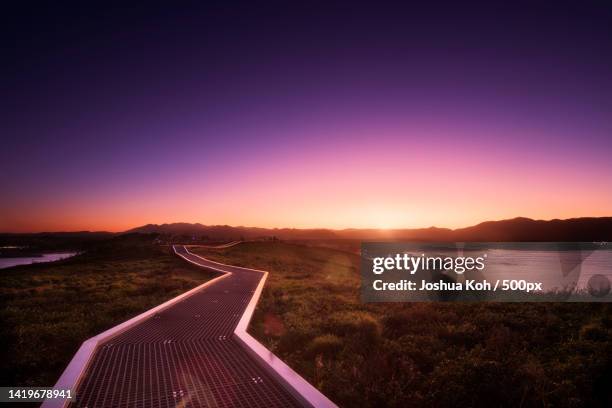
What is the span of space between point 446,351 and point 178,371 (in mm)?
6269

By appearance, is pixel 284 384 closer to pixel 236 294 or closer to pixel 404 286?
pixel 236 294

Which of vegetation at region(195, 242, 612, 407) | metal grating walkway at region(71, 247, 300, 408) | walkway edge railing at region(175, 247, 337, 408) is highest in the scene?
walkway edge railing at region(175, 247, 337, 408)

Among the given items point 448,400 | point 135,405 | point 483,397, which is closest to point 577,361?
point 483,397

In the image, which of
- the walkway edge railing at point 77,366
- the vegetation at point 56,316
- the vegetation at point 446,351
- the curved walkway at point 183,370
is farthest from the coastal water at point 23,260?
the vegetation at point 446,351

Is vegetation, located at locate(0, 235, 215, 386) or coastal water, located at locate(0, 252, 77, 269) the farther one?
coastal water, located at locate(0, 252, 77, 269)

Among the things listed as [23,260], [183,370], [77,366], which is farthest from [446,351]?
[23,260]

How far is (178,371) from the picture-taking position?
6188 millimetres

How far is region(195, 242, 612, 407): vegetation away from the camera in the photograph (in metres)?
6.32

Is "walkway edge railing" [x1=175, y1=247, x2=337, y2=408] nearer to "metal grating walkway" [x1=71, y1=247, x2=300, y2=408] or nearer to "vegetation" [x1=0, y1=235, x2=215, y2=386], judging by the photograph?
"metal grating walkway" [x1=71, y1=247, x2=300, y2=408]

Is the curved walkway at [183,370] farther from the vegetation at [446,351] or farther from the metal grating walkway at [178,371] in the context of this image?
the vegetation at [446,351]

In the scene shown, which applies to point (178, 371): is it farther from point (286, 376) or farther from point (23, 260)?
point (23, 260)

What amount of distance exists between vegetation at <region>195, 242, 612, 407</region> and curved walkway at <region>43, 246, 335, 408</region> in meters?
1.15

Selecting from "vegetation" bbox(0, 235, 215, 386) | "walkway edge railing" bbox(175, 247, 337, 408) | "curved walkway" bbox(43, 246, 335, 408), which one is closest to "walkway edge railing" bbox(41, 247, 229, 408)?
"curved walkway" bbox(43, 246, 335, 408)

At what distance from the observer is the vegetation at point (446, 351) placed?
6.32 m
